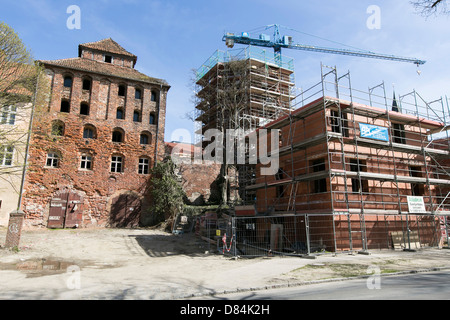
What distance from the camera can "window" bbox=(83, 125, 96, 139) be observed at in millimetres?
23253

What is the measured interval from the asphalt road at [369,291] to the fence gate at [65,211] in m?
18.3

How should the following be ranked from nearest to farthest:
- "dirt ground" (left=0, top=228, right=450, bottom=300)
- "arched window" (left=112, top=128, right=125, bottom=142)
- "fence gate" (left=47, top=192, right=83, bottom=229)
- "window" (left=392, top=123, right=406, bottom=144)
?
"dirt ground" (left=0, top=228, right=450, bottom=300) < "window" (left=392, top=123, right=406, bottom=144) < "fence gate" (left=47, top=192, right=83, bottom=229) < "arched window" (left=112, top=128, right=125, bottom=142)

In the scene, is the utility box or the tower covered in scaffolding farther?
the tower covered in scaffolding

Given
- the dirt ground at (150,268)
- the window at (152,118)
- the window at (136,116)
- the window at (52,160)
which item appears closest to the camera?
the dirt ground at (150,268)

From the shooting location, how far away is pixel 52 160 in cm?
2189

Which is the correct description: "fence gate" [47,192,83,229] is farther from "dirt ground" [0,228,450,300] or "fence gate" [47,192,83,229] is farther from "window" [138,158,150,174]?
"window" [138,158,150,174]

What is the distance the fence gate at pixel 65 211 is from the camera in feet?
68.2

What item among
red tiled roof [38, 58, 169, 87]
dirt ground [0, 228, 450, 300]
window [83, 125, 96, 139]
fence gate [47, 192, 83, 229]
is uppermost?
red tiled roof [38, 58, 169, 87]

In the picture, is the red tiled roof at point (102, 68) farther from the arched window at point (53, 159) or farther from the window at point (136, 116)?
the arched window at point (53, 159)

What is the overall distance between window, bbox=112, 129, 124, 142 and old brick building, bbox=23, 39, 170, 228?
8cm

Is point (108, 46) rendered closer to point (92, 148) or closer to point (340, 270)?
point (92, 148)

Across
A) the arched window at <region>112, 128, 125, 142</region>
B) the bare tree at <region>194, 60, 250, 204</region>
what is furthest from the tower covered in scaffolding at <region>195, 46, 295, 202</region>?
the arched window at <region>112, 128, 125, 142</region>

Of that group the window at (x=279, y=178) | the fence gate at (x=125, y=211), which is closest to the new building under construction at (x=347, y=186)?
the window at (x=279, y=178)

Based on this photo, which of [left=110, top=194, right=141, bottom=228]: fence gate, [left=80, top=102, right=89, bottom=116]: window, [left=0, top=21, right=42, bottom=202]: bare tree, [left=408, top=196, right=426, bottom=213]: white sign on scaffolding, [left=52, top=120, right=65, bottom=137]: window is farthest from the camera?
[left=80, top=102, right=89, bottom=116]: window
